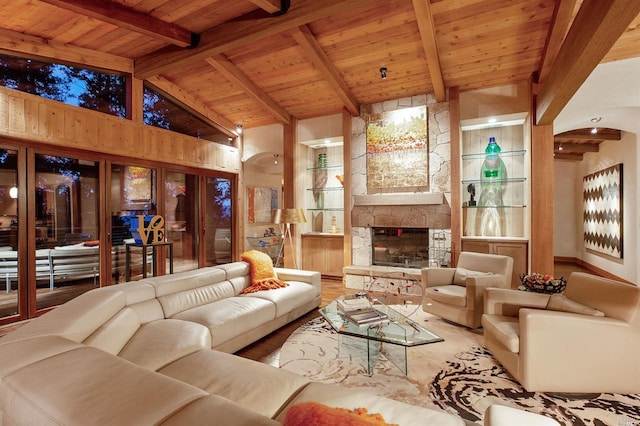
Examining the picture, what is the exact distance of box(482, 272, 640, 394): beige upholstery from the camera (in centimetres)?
208

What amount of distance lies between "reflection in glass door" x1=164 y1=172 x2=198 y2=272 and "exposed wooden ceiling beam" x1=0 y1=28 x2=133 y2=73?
1773 millimetres

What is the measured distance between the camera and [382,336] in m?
2.34

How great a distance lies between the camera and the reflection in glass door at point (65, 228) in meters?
3.86

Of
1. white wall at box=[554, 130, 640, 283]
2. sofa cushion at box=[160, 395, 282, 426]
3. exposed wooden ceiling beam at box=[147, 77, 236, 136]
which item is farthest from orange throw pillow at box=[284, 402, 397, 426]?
white wall at box=[554, 130, 640, 283]

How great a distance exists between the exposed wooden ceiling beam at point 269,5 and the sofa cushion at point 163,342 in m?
3.18

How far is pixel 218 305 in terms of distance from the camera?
9.73ft

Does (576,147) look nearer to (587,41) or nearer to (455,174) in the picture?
(455,174)

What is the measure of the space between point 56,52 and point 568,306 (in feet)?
20.3

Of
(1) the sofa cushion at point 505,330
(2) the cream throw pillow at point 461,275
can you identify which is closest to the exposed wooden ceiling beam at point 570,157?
(2) the cream throw pillow at point 461,275

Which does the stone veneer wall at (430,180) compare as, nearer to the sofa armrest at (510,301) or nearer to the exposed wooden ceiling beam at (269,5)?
the sofa armrest at (510,301)

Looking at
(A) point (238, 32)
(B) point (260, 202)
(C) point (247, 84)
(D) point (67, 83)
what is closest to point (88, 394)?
(A) point (238, 32)

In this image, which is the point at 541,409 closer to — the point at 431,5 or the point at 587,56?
the point at 587,56

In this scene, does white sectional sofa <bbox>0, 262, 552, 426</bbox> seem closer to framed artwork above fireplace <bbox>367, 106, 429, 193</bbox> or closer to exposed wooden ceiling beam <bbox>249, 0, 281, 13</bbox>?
exposed wooden ceiling beam <bbox>249, 0, 281, 13</bbox>

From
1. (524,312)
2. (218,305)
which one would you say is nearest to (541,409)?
(524,312)
